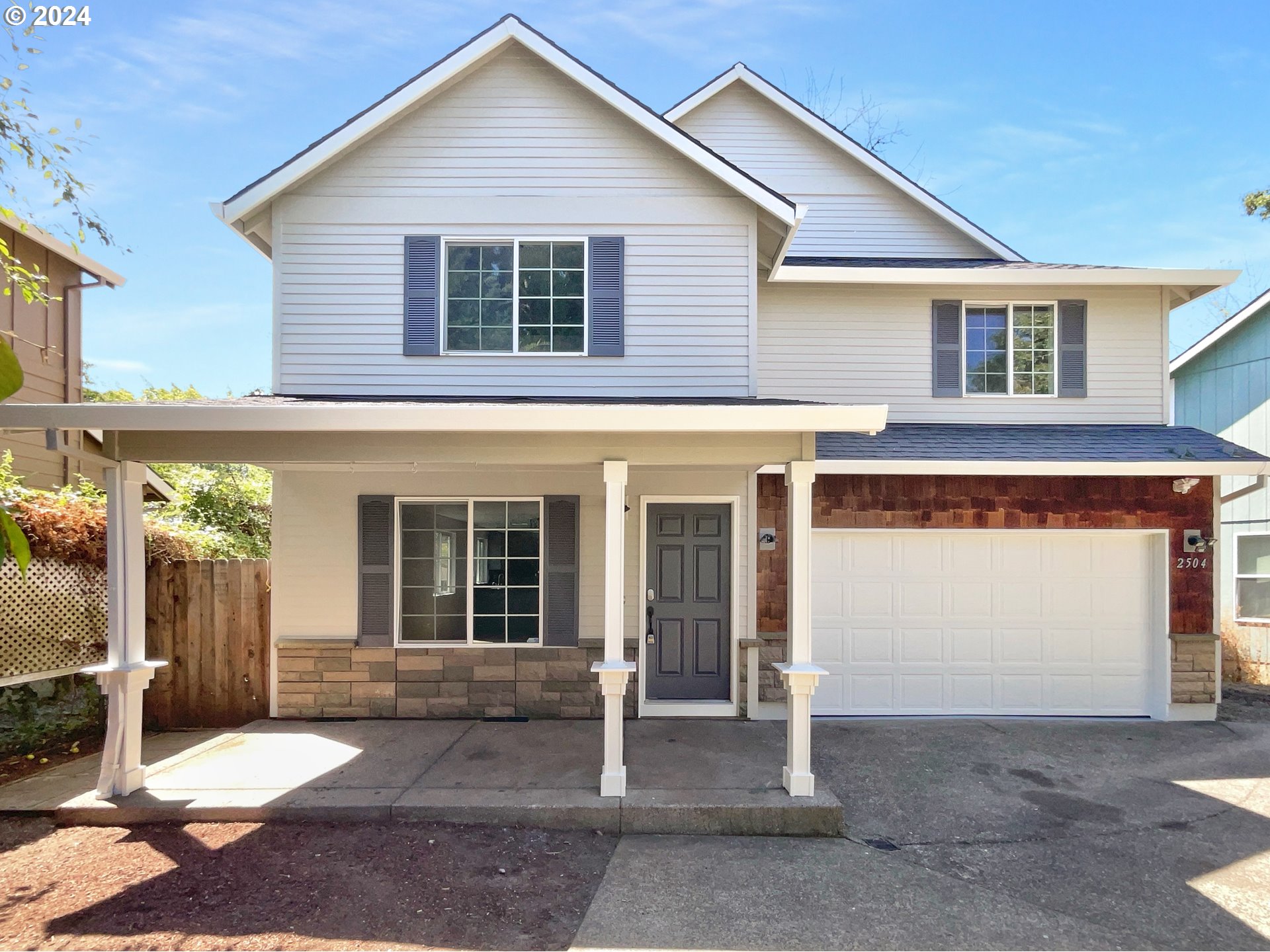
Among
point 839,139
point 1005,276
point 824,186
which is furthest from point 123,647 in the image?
point 839,139

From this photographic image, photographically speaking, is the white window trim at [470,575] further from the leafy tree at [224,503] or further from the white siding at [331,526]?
the leafy tree at [224,503]

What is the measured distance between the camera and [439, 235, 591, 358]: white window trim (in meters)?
7.20

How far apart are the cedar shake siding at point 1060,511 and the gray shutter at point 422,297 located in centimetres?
362

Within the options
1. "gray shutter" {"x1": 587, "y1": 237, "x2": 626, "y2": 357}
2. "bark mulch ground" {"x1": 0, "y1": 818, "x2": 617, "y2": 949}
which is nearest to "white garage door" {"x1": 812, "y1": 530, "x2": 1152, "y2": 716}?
"gray shutter" {"x1": 587, "y1": 237, "x2": 626, "y2": 357}

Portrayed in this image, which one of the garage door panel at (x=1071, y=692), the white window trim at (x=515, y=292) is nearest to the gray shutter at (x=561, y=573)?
the white window trim at (x=515, y=292)

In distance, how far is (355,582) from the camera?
7371mm

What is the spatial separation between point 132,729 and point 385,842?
207cm

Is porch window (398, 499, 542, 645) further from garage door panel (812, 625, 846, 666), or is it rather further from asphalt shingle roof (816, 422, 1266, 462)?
asphalt shingle roof (816, 422, 1266, 462)

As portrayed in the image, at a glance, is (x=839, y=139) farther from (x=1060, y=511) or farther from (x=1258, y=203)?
(x=1258, y=203)

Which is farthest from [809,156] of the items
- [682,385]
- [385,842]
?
[385,842]

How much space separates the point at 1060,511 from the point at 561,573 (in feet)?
16.8

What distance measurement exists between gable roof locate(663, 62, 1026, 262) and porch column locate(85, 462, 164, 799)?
7477mm

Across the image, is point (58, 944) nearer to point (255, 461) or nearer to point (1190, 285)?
point (255, 461)

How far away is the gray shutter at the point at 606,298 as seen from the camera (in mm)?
7188
